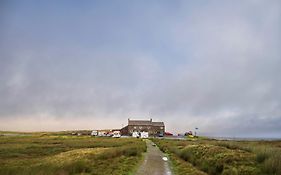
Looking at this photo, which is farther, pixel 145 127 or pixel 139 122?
pixel 139 122

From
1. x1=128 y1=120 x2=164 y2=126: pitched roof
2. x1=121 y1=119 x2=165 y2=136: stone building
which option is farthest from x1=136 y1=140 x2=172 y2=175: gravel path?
x1=128 y1=120 x2=164 y2=126: pitched roof

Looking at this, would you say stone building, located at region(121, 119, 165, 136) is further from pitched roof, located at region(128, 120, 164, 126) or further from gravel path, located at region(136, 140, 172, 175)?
gravel path, located at region(136, 140, 172, 175)

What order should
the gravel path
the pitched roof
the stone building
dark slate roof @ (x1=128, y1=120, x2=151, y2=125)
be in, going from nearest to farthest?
the gravel path
the stone building
the pitched roof
dark slate roof @ (x1=128, y1=120, x2=151, y2=125)

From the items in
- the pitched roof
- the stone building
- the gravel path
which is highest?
the pitched roof

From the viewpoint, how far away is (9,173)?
1872 centimetres

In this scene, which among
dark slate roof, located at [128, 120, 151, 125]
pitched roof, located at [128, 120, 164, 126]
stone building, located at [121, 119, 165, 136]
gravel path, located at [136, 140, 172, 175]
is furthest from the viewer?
dark slate roof, located at [128, 120, 151, 125]

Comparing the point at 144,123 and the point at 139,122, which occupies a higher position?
the point at 139,122

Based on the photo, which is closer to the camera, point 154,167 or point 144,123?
point 154,167

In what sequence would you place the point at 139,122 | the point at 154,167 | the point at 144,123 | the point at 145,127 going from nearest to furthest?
the point at 154,167
the point at 145,127
the point at 144,123
the point at 139,122

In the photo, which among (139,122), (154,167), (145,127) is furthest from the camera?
(139,122)

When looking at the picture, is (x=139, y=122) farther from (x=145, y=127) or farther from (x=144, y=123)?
(x=145, y=127)

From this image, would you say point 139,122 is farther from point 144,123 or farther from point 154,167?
point 154,167

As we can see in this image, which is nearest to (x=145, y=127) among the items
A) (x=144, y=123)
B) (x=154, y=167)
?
(x=144, y=123)

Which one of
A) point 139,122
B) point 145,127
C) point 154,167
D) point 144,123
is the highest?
point 139,122
